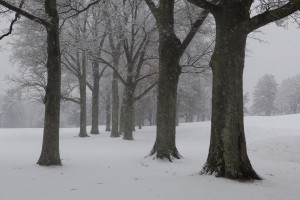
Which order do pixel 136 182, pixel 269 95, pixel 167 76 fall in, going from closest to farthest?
pixel 136 182 → pixel 167 76 → pixel 269 95

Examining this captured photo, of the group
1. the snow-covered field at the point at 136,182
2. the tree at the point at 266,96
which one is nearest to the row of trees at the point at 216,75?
the snow-covered field at the point at 136,182

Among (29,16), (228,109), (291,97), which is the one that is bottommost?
(228,109)

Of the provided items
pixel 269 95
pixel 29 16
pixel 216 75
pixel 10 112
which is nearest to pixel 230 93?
pixel 216 75

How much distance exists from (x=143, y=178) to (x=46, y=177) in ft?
8.05

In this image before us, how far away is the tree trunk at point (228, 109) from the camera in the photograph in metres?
8.80

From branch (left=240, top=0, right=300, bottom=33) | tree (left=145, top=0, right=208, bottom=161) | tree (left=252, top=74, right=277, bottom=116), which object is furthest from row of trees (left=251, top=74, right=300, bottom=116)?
branch (left=240, top=0, right=300, bottom=33)

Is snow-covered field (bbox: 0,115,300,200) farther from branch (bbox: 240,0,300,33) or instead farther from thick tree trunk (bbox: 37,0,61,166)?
branch (bbox: 240,0,300,33)

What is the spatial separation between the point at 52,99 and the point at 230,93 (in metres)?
5.47

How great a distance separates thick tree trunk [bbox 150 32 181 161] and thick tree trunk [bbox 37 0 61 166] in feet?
12.3

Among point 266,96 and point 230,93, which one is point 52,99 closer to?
point 230,93

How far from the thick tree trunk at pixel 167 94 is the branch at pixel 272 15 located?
14.6 feet

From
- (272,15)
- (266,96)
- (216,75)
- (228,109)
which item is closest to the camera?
(272,15)

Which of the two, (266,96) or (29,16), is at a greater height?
(266,96)

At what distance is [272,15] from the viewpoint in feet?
27.7
